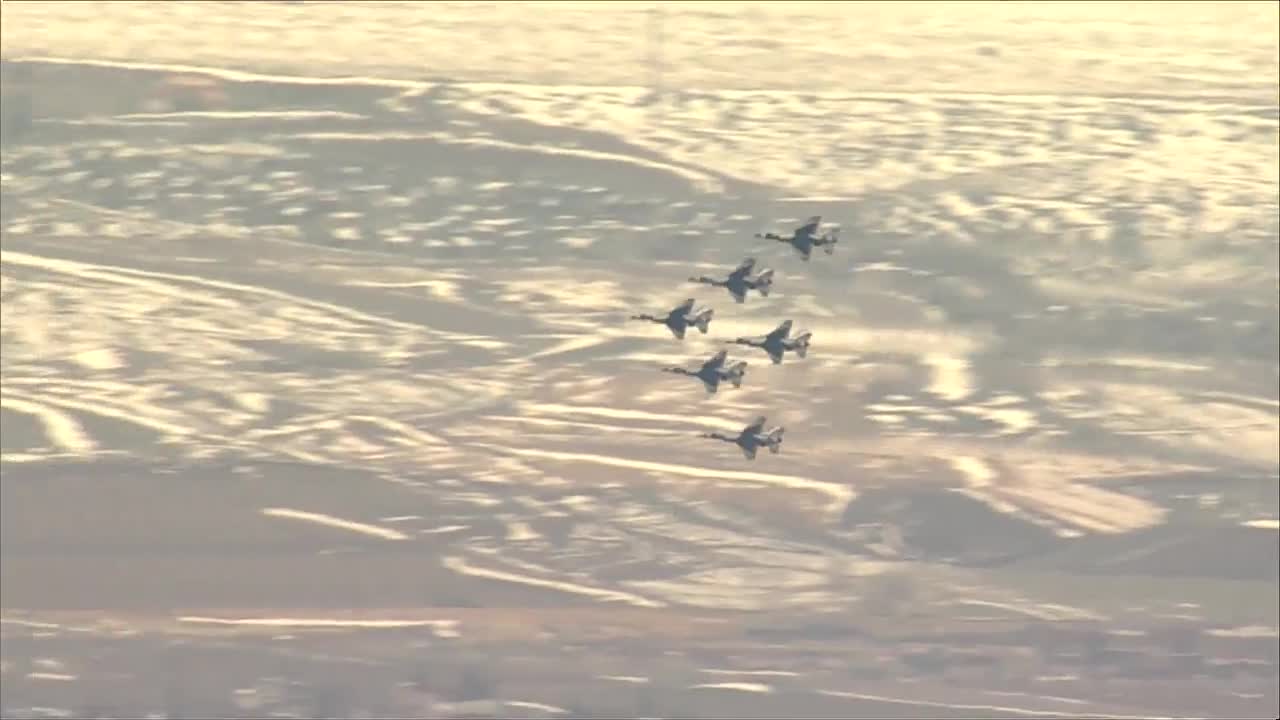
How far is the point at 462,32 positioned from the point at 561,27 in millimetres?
1828

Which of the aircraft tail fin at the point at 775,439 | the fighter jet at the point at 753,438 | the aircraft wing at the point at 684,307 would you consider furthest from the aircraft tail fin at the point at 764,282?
the aircraft tail fin at the point at 775,439

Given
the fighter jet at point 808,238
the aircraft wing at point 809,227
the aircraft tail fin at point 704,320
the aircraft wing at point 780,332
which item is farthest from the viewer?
the aircraft wing at point 809,227

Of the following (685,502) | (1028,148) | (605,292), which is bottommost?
(685,502)

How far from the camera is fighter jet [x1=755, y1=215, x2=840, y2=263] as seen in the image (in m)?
48.9

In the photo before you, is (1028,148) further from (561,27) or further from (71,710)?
(71,710)

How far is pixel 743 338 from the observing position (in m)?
48.6

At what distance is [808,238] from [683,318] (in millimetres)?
2723

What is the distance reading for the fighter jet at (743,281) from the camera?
48.4 metres

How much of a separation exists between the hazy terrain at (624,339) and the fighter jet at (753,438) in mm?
336

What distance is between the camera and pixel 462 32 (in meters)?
50.4

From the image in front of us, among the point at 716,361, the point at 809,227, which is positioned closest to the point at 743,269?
the point at 809,227

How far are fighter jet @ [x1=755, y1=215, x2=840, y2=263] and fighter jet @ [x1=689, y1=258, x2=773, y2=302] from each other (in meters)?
0.65

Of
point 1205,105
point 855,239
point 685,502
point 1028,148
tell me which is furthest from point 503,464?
point 1205,105

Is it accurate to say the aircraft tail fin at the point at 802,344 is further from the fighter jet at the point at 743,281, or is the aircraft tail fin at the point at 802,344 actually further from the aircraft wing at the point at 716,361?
the aircraft wing at the point at 716,361
